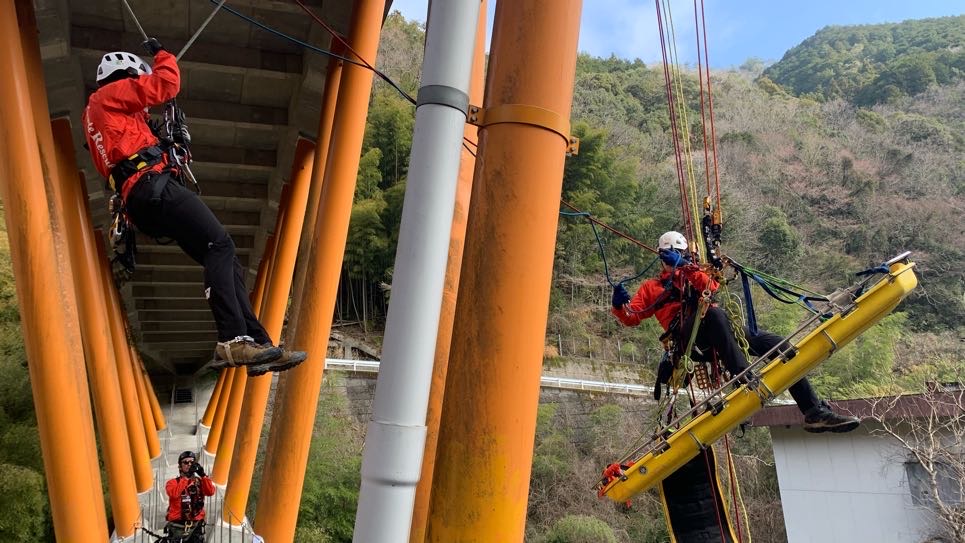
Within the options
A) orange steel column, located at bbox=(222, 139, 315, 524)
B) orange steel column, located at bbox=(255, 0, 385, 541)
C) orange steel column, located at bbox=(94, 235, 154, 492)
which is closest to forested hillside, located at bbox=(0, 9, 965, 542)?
orange steel column, located at bbox=(94, 235, 154, 492)

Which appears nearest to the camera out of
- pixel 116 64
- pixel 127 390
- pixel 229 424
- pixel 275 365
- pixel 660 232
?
pixel 275 365

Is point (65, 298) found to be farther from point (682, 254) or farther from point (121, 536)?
point (682, 254)

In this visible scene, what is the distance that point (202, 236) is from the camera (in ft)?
11.8

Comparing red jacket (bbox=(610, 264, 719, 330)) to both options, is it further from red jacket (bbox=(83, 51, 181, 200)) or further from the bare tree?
the bare tree

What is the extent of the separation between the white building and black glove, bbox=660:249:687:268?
288 inches

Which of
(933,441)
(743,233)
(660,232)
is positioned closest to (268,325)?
(933,441)

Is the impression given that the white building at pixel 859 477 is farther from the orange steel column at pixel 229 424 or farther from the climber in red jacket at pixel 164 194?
the climber in red jacket at pixel 164 194

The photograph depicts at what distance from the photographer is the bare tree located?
1040 centimetres

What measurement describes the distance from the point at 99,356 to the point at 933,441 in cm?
1216

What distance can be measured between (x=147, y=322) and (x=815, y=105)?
2104 inches

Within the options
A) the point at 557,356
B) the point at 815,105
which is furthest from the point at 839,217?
the point at 815,105

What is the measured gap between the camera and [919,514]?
35.3 feet

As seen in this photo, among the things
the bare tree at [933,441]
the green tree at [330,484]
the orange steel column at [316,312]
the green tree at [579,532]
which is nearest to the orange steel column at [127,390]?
the green tree at [330,484]

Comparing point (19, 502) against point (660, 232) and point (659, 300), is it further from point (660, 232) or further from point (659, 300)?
point (660, 232)
